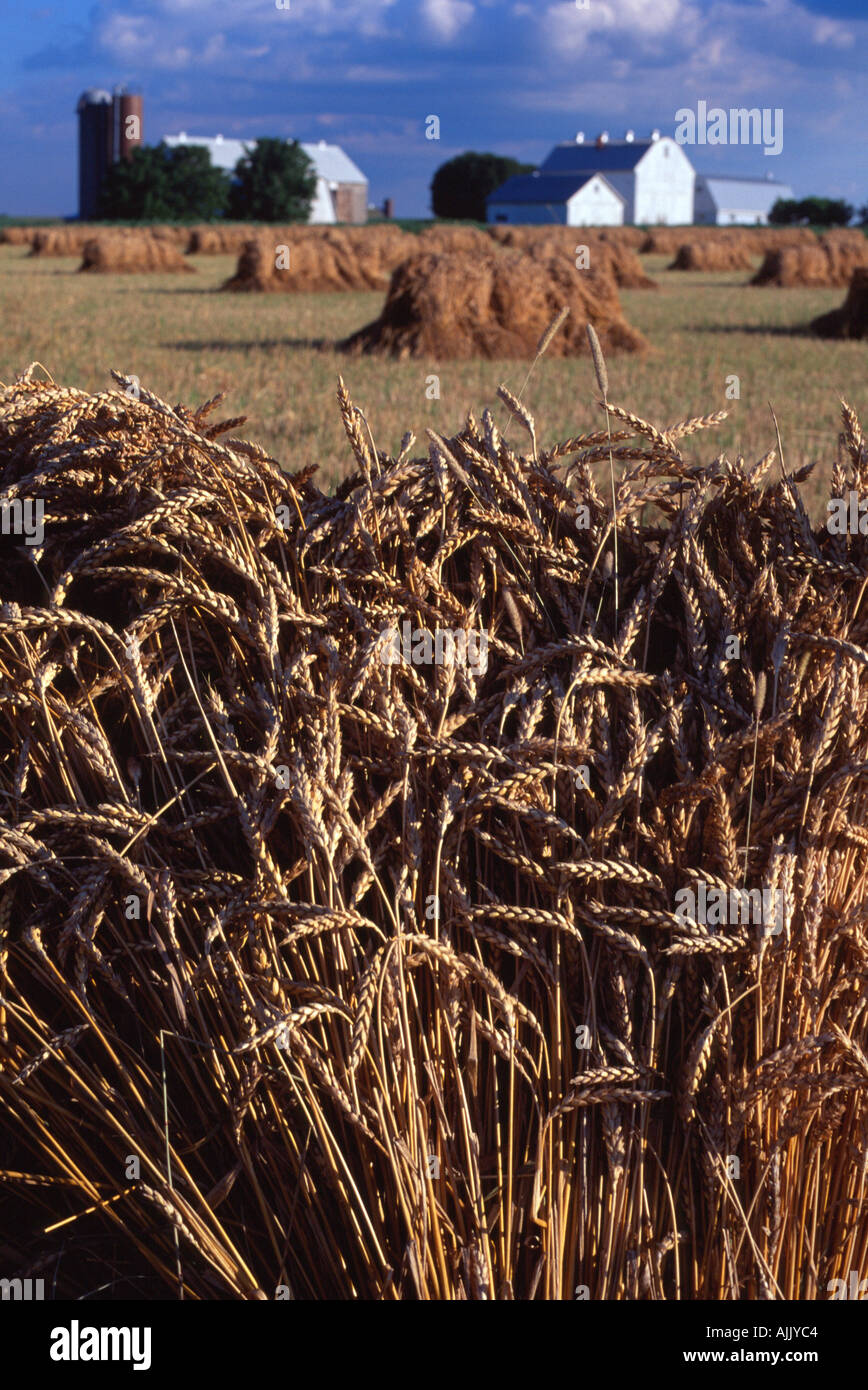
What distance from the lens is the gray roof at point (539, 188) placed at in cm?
8605

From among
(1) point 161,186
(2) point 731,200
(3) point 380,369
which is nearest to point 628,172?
(2) point 731,200

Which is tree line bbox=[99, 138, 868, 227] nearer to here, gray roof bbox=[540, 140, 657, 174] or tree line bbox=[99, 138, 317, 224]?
tree line bbox=[99, 138, 317, 224]

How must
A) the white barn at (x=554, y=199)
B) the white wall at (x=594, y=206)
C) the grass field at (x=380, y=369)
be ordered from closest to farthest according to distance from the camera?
the grass field at (x=380, y=369), the white barn at (x=554, y=199), the white wall at (x=594, y=206)

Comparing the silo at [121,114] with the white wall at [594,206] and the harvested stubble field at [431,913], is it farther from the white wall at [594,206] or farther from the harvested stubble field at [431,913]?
the harvested stubble field at [431,913]

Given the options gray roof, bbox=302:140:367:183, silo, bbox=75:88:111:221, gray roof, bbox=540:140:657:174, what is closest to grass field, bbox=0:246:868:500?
gray roof, bbox=540:140:657:174

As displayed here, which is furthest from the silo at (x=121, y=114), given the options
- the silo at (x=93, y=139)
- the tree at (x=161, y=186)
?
the tree at (x=161, y=186)

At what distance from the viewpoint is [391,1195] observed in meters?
1.97

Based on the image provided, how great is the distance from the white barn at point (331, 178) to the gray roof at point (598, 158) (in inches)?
719

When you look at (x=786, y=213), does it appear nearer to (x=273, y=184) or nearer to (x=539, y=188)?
(x=539, y=188)

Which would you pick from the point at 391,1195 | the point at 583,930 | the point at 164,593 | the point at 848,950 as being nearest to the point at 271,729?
the point at 164,593

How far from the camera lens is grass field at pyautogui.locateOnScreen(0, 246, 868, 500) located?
9.09 meters

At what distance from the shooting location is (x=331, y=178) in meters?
105

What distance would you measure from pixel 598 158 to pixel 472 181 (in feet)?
31.7

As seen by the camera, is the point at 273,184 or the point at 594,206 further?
the point at 594,206
